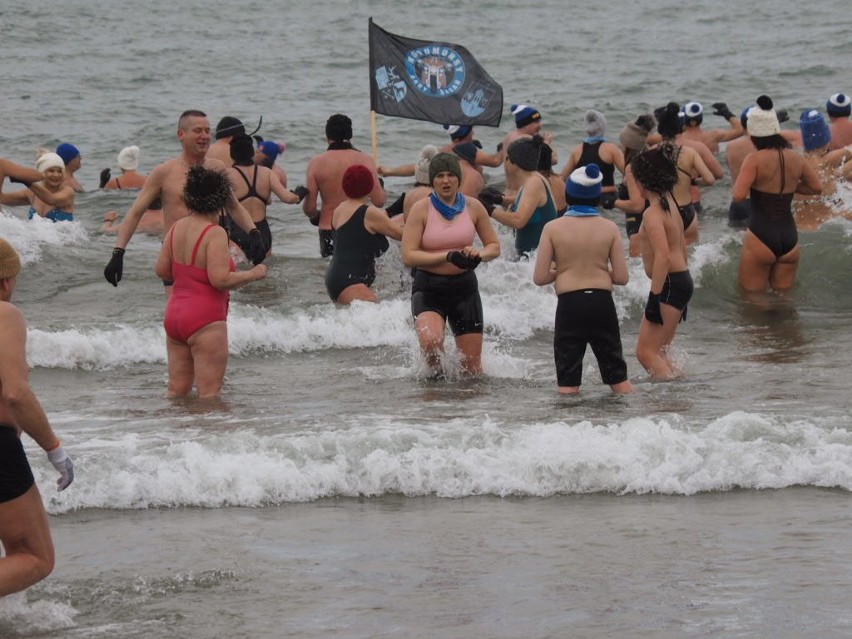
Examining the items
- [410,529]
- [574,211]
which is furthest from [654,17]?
[410,529]

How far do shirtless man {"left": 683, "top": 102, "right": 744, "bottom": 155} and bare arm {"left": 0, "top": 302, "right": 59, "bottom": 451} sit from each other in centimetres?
1112

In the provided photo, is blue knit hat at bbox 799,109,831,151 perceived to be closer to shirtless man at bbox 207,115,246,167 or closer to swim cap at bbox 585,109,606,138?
swim cap at bbox 585,109,606,138

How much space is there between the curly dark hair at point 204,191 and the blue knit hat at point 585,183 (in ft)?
6.38

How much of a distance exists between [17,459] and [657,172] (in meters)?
4.49

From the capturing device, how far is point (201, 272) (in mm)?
8172

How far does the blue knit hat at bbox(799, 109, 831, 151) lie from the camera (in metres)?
13.7

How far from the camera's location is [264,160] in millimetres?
14602

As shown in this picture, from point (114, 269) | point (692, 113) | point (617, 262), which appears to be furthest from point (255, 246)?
point (692, 113)

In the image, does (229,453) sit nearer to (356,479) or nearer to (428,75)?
(356,479)

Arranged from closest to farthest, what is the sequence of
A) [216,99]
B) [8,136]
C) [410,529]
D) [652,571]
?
[652,571] < [410,529] < [8,136] < [216,99]

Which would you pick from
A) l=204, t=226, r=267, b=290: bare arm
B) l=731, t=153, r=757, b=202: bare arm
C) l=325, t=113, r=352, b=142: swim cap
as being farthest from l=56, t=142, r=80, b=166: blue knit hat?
l=204, t=226, r=267, b=290: bare arm

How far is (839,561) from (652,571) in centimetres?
76

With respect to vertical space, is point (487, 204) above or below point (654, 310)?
above

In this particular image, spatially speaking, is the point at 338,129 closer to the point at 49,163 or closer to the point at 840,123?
the point at 49,163
